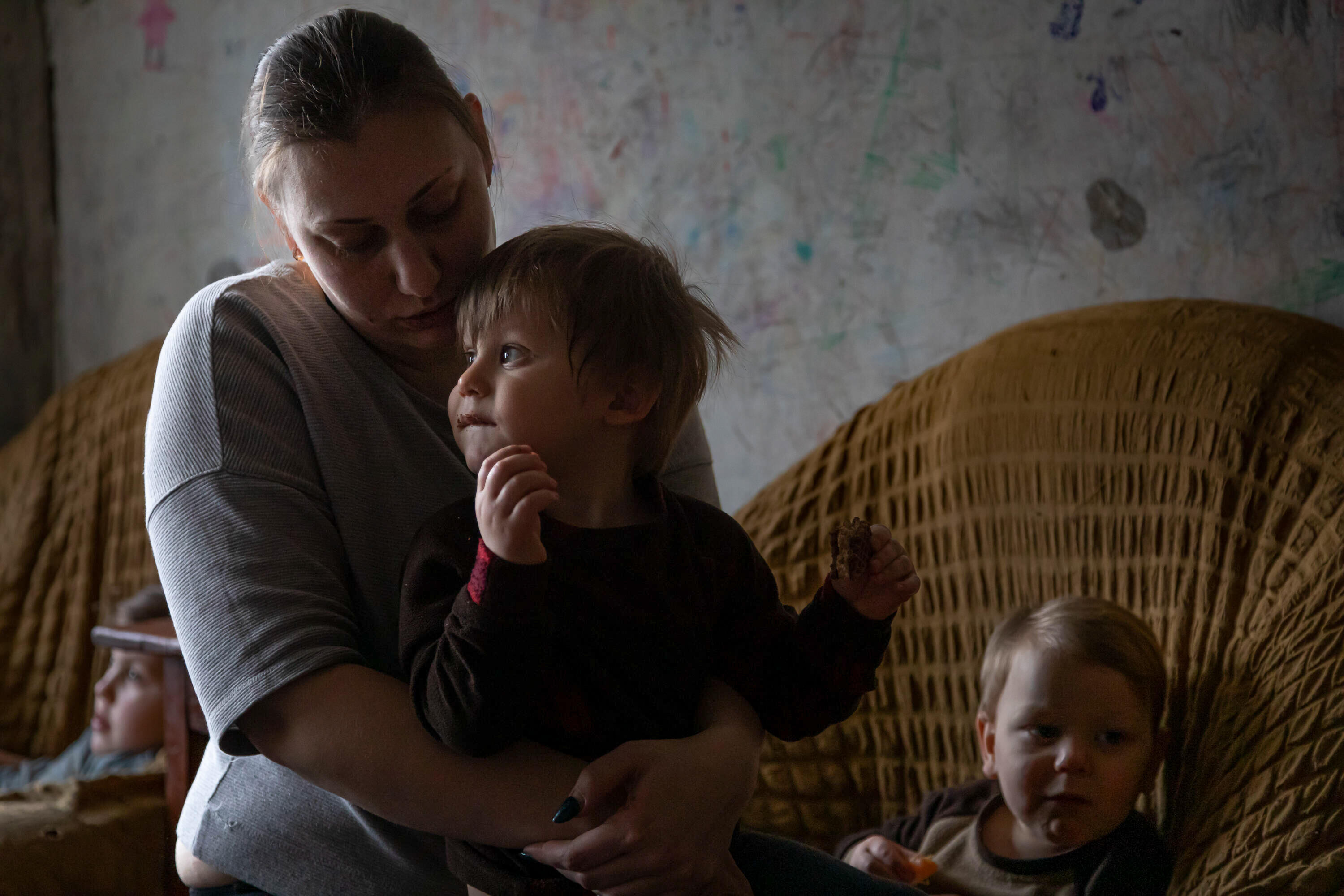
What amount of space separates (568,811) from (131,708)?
74.0 inches

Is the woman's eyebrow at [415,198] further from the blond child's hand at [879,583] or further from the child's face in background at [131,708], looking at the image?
the child's face in background at [131,708]

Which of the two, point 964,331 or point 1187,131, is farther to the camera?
point 964,331

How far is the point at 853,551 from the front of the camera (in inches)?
39.6

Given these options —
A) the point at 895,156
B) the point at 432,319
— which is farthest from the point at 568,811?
the point at 895,156

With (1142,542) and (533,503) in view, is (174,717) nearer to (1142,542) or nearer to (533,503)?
(533,503)

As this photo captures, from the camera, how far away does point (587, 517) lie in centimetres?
100

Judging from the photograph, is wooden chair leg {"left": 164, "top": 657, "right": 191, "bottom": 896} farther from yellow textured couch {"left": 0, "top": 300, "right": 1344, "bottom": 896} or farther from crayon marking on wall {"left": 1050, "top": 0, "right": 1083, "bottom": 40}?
crayon marking on wall {"left": 1050, "top": 0, "right": 1083, "bottom": 40}

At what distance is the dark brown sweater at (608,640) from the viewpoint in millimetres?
819

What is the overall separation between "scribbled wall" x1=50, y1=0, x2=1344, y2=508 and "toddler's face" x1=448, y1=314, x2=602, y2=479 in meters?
0.80

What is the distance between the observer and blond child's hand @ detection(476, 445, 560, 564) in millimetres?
804

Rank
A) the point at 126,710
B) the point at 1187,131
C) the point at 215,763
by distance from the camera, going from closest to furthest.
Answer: the point at 215,763 → the point at 1187,131 → the point at 126,710

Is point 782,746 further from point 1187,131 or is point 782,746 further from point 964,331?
point 1187,131

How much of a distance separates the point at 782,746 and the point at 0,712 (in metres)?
1.97

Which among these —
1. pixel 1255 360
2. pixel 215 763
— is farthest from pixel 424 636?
pixel 1255 360
